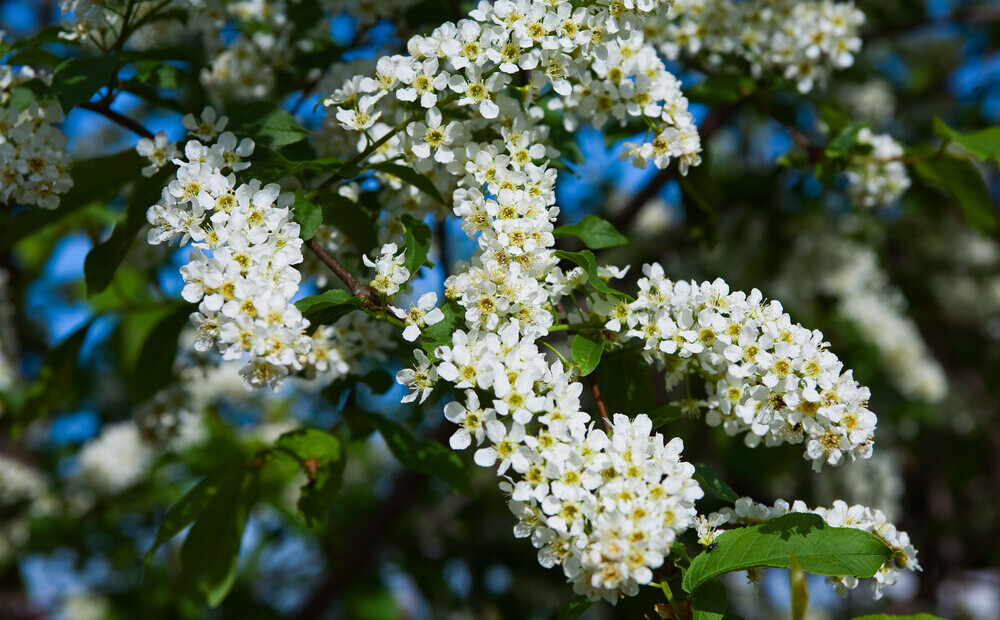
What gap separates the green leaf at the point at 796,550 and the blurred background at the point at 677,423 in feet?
6.90

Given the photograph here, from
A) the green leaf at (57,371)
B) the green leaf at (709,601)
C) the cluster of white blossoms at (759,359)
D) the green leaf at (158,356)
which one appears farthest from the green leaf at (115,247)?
the green leaf at (709,601)

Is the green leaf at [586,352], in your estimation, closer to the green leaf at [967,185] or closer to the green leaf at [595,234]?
the green leaf at [595,234]

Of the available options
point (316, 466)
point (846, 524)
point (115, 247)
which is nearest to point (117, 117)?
point (115, 247)

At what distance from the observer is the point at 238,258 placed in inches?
65.2

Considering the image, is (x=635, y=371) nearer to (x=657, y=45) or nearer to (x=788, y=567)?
(x=788, y=567)

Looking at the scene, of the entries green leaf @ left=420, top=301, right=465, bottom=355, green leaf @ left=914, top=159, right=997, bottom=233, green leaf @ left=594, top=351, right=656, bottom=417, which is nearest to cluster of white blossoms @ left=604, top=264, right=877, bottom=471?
green leaf @ left=594, top=351, right=656, bottom=417

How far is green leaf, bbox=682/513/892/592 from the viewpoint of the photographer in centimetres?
163

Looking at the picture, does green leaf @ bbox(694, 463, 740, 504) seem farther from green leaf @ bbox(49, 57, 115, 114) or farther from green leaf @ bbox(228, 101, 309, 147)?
green leaf @ bbox(49, 57, 115, 114)

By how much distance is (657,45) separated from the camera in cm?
287

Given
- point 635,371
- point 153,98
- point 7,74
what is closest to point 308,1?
point 153,98

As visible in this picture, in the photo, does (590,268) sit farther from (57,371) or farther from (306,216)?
(57,371)

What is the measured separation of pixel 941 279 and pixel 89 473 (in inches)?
227

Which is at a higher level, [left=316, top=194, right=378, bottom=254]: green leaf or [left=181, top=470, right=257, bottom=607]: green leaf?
[left=316, top=194, right=378, bottom=254]: green leaf

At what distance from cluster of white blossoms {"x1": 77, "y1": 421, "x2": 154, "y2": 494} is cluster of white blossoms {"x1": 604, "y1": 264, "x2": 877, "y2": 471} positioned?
158 inches
